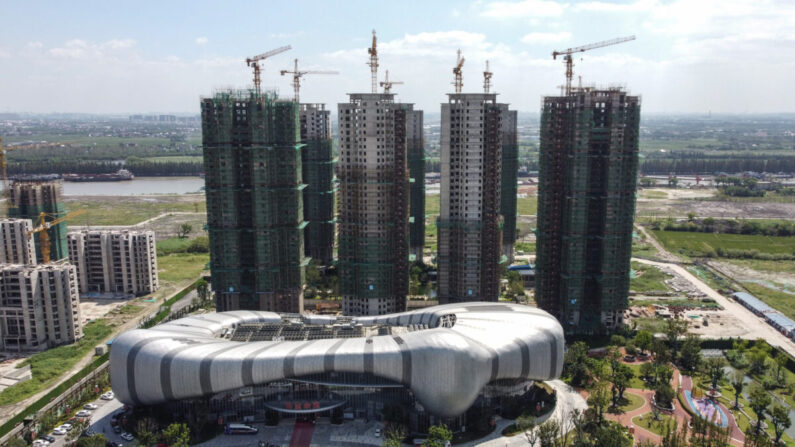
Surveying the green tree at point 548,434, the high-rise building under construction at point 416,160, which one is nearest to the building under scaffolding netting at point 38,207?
the high-rise building under construction at point 416,160

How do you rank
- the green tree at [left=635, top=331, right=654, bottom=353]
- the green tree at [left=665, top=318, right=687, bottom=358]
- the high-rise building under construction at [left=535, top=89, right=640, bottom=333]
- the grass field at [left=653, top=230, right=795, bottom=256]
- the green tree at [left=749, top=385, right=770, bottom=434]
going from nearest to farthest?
the green tree at [left=749, top=385, right=770, bottom=434]
the green tree at [left=635, top=331, right=654, bottom=353]
the green tree at [left=665, top=318, right=687, bottom=358]
the high-rise building under construction at [left=535, top=89, right=640, bottom=333]
the grass field at [left=653, top=230, right=795, bottom=256]

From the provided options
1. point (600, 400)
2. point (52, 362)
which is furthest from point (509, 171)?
point (52, 362)

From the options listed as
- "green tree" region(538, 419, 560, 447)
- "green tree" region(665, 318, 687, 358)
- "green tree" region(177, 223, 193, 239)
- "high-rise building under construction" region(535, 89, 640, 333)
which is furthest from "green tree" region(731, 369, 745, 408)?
"green tree" region(177, 223, 193, 239)

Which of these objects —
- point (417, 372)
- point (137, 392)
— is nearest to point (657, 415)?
point (417, 372)

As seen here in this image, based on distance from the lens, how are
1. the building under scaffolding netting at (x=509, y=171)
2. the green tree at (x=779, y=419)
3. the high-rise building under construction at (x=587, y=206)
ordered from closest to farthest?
1. the green tree at (x=779, y=419)
2. the high-rise building under construction at (x=587, y=206)
3. the building under scaffolding netting at (x=509, y=171)

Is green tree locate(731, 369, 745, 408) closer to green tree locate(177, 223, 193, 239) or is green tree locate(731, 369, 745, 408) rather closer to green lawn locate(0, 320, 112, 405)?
green lawn locate(0, 320, 112, 405)

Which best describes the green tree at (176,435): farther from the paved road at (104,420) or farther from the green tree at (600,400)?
the green tree at (600,400)
